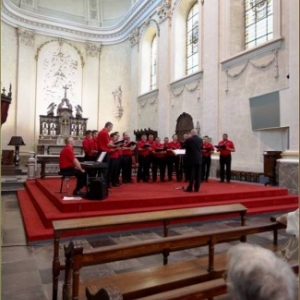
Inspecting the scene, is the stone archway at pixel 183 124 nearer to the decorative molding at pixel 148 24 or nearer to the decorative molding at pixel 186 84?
the decorative molding at pixel 186 84

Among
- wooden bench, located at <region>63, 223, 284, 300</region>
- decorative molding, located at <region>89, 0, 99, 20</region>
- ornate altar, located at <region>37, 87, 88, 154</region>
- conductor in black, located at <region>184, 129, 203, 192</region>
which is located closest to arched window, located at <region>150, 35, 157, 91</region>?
ornate altar, located at <region>37, 87, 88, 154</region>

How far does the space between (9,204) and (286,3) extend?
976 cm

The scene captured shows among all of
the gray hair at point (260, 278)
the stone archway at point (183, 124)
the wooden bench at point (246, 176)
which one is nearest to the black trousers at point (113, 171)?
the wooden bench at point (246, 176)

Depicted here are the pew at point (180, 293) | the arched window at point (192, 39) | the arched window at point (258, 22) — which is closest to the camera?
the pew at point (180, 293)

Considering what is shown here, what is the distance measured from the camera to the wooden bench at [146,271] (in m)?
2.24

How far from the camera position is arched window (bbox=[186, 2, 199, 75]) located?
13.5 meters

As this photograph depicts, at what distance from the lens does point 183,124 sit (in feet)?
44.9

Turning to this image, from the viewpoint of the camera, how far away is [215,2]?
11406 mm

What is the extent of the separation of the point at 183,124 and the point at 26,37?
1088cm

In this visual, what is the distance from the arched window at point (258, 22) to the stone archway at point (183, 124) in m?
3.86

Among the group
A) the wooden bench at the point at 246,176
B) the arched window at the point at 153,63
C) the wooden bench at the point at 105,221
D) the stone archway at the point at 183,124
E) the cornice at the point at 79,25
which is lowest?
the wooden bench at the point at 105,221

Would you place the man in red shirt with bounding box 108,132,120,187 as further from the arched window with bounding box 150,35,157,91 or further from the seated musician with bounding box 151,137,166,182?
the arched window with bounding box 150,35,157,91

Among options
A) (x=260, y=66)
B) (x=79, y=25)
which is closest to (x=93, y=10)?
(x=79, y=25)

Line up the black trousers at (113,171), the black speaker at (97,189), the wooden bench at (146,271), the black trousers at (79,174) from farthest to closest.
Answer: the black trousers at (113,171) → the black trousers at (79,174) → the black speaker at (97,189) → the wooden bench at (146,271)
